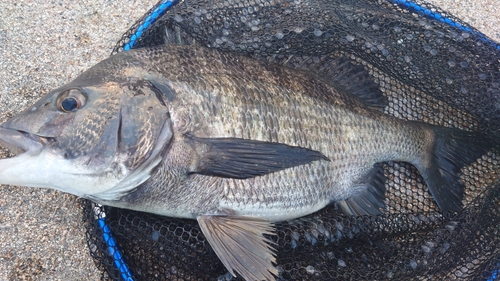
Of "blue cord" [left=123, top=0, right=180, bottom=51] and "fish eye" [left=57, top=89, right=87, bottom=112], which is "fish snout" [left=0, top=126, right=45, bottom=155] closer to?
"fish eye" [left=57, top=89, right=87, bottom=112]

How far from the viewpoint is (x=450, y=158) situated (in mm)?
2445

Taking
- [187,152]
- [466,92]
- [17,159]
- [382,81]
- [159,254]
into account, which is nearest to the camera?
[17,159]

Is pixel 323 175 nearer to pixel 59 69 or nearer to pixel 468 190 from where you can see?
pixel 468 190

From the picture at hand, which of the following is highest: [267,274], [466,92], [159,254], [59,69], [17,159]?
[466,92]

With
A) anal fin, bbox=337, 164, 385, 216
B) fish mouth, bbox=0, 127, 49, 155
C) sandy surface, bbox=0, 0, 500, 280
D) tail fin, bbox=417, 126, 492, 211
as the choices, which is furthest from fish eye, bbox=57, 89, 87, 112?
tail fin, bbox=417, 126, 492, 211

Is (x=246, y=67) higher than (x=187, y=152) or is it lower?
higher

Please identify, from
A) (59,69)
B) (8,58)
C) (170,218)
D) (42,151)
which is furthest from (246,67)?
(8,58)

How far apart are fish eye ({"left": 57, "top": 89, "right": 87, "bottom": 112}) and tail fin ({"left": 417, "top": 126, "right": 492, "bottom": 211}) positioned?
6.58ft

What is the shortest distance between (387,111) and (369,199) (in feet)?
2.11

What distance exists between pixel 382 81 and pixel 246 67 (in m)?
1.12

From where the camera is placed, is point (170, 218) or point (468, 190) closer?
point (170, 218)

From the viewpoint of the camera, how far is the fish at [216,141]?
1564 millimetres

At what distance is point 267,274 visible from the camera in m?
1.78

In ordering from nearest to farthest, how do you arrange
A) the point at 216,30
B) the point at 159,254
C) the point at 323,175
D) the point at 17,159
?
the point at 17,159
the point at 159,254
the point at 323,175
the point at 216,30
